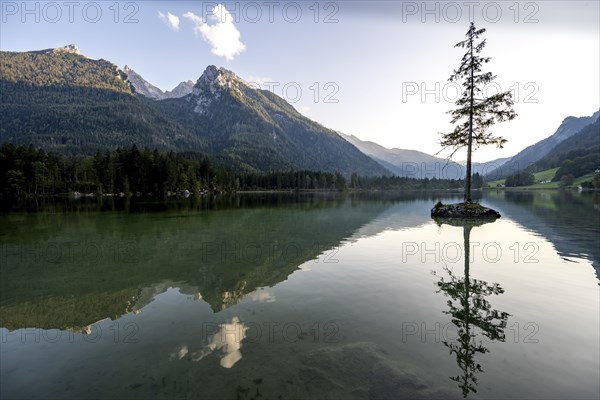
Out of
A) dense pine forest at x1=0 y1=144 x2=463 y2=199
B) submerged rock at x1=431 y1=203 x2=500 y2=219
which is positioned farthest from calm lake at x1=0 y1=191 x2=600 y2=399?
dense pine forest at x1=0 y1=144 x2=463 y2=199

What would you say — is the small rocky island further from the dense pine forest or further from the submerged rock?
the dense pine forest

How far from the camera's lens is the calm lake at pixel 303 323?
6250 mm

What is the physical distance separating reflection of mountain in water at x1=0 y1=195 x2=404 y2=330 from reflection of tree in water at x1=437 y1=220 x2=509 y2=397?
7.10 metres

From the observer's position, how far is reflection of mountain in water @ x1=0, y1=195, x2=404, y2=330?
1102 centimetres

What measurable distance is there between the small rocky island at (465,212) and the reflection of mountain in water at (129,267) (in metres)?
17.5

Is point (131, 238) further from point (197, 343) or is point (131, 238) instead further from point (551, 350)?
point (551, 350)

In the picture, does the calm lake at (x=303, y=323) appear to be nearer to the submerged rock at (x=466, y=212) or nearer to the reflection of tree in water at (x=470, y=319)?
the reflection of tree in water at (x=470, y=319)

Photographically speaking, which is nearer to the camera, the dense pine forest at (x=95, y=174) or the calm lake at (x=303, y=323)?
the calm lake at (x=303, y=323)

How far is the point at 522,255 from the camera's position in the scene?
17875mm

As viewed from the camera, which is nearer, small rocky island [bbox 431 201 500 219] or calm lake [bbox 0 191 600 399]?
calm lake [bbox 0 191 600 399]

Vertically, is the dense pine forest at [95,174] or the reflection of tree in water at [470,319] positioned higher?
the dense pine forest at [95,174]

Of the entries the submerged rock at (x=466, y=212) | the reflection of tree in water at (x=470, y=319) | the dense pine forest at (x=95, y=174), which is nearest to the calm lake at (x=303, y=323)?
the reflection of tree in water at (x=470, y=319)

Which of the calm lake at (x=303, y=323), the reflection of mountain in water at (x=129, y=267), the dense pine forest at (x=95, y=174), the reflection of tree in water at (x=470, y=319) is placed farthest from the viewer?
the dense pine forest at (x=95, y=174)

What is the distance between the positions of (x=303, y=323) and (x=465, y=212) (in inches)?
1404
